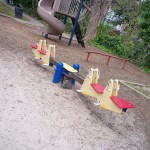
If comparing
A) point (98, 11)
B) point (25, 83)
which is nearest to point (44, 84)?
point (25, 83)

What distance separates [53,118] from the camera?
14.9ft

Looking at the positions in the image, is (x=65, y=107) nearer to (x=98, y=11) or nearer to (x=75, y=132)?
(x=75, y=132)

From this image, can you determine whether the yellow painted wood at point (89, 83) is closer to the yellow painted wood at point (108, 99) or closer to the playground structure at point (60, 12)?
the yellow painted wood at point (108, 99)

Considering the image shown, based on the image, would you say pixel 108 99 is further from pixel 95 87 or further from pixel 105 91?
pixel 95 87

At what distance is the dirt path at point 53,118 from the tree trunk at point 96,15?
10.3 metres

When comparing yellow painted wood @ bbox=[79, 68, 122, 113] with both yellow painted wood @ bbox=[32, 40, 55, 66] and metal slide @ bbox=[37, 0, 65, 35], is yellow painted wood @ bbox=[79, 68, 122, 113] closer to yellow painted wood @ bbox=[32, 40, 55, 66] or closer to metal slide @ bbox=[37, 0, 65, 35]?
yellow painted wood @ bbox=[32, 40, 55, 66]

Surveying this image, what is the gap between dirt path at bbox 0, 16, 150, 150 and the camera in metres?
3.85

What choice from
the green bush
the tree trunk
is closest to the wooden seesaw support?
the tree trunk

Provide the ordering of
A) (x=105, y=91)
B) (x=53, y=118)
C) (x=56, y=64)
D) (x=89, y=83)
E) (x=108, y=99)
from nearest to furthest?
(x=53, y=118)
(x=108, y=99)
(x=105, y=91)
(x=89, y=83)
(x=56, y=64)

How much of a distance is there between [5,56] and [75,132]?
400 cm

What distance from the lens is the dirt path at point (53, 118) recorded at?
385cm

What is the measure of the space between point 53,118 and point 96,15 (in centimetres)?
1295

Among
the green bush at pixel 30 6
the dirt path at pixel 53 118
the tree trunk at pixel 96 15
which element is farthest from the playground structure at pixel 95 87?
the green bush at pixel 30 6

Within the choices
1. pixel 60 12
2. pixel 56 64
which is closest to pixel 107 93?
pixel 56 64
